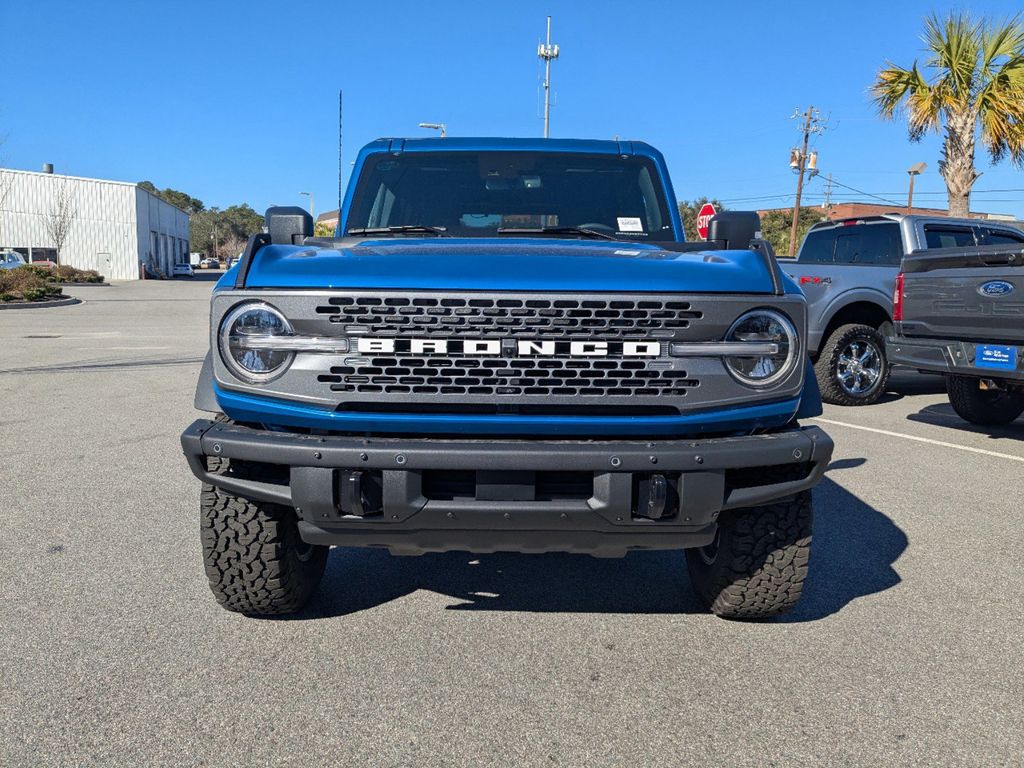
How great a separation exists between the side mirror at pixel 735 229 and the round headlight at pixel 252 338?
1.86 m

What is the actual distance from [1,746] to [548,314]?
6.52 ft

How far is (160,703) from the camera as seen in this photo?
2744 millimetres

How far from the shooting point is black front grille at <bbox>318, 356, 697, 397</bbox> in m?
2.68

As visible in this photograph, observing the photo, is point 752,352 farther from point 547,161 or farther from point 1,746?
point 1,746

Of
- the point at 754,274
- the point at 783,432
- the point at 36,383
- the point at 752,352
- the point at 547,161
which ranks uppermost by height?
the point at 547,161

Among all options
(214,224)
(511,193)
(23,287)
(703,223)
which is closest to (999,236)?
(703,223)

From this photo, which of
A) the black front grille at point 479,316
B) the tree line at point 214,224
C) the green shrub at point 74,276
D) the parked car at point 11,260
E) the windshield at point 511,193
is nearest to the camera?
the black front grille at point 479,316

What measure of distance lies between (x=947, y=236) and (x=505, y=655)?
8271 mm

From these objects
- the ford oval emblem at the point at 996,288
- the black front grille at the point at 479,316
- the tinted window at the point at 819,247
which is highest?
the tinted window at the point at 819,247

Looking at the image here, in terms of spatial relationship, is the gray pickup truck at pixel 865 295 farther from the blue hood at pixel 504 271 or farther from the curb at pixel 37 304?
the curb at pixel 37 304

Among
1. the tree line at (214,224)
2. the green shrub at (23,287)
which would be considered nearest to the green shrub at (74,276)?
the green shrub at (23,287)

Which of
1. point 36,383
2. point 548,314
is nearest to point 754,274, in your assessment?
point 548,314

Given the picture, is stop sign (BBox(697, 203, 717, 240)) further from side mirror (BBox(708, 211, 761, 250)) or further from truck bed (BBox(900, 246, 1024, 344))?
truck bed (BBox(900, 246, 1024, 344))

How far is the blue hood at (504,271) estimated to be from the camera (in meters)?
2.68
